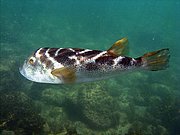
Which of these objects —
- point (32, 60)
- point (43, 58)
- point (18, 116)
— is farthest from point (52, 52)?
point (18, 116)

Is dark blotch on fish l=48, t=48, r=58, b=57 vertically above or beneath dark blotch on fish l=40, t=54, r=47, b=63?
above

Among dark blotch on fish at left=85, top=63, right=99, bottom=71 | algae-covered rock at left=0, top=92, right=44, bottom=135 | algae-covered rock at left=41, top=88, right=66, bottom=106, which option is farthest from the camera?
algae-covered rock at left=41, top=88, right=66, bottom=106

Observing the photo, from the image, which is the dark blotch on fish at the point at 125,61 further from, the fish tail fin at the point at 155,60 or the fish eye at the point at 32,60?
the fish eye at the point at 32,60

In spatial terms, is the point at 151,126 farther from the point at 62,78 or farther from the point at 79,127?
the point at 62,78

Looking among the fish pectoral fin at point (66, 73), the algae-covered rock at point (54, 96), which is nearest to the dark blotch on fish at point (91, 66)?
the fish pectoral fin at point (66, 73)

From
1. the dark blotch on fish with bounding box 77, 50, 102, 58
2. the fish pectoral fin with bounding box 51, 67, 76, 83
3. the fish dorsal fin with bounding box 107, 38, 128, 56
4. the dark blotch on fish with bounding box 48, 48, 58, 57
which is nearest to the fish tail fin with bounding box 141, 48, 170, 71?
the fish dorsal fin with bounding box 107, 38, 128, 56

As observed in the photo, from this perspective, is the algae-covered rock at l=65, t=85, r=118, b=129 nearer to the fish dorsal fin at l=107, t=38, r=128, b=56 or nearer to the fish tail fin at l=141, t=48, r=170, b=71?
the fish dorsal fin at l=107, t=38, r=128, b=56

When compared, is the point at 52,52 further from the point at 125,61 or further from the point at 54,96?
the point at 54,96
